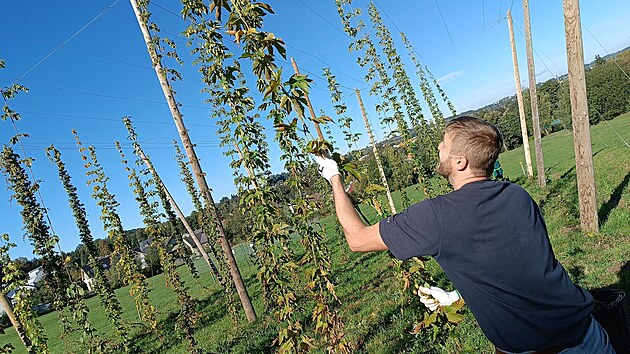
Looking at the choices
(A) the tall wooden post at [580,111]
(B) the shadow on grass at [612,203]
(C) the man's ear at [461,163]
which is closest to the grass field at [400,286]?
(B) the shadow on grass at [612,203]

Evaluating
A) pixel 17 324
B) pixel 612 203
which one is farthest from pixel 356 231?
pixel 612 203

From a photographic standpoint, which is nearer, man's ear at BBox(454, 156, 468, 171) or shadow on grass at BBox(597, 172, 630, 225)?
man's ear at BBox(454, 156, 468, 171)

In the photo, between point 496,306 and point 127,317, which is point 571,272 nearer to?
point 496,306

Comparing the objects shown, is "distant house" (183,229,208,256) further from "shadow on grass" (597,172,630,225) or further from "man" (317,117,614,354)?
"man" (317,117,614,354)

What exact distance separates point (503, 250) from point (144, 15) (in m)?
10.1

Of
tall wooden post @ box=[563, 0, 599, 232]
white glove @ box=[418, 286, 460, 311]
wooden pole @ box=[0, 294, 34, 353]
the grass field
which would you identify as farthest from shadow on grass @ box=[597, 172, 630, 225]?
wooden pole @ box=[0, 294, 34, 353]

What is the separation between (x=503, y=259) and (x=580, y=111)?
708 cm

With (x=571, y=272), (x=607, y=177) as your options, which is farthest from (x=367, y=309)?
(x=607, y=177)

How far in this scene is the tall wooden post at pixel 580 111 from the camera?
22.1ft

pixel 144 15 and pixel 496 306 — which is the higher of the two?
pixel 144 15

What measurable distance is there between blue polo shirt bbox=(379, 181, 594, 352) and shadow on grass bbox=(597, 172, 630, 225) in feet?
25.8

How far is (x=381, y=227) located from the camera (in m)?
1.82

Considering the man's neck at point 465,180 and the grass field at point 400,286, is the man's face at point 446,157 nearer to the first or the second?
the man's neck at point 465,180

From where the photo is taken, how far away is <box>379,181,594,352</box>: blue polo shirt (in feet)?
5.20
